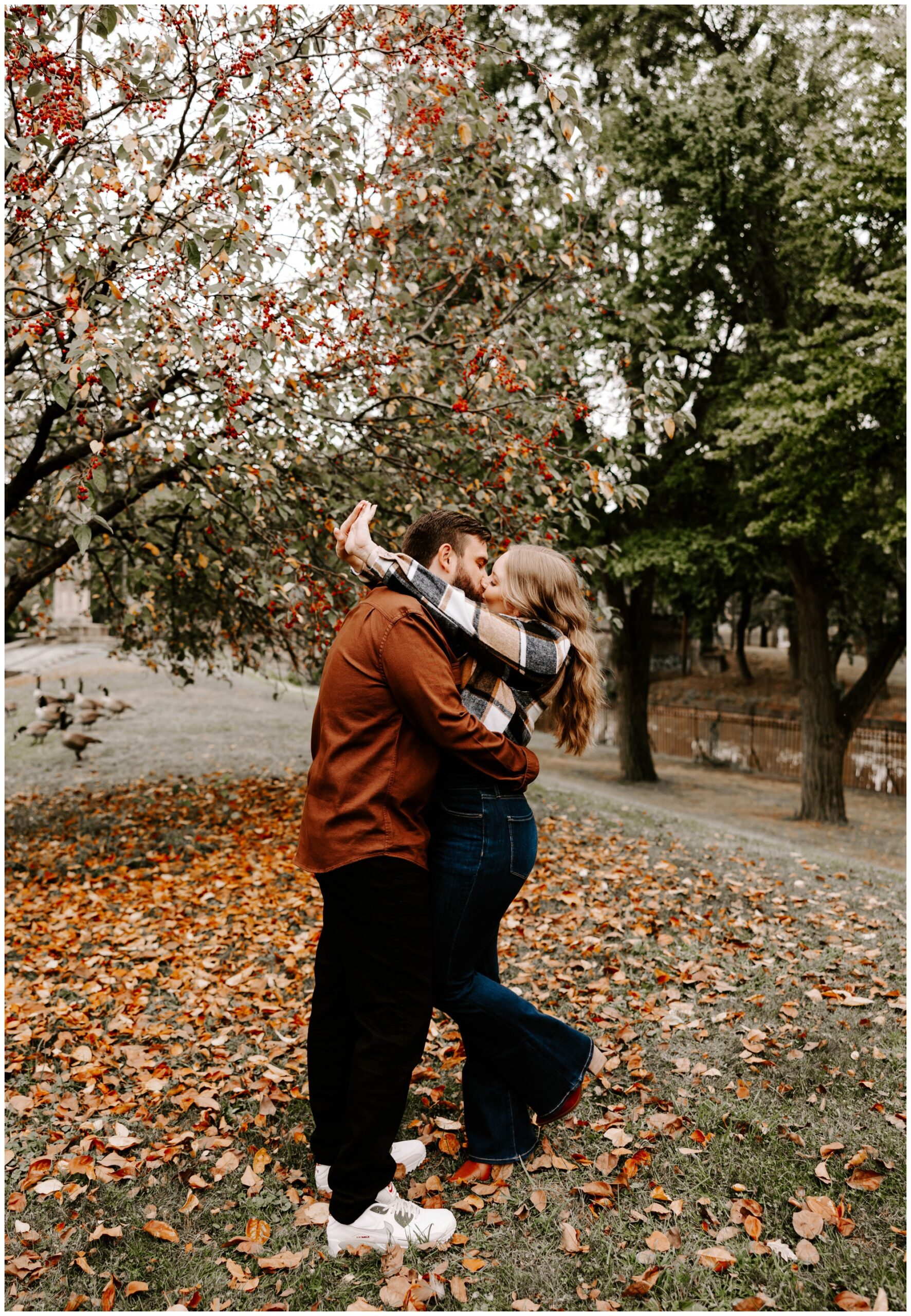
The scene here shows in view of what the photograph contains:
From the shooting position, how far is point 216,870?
741 cm

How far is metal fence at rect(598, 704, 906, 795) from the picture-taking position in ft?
64.7

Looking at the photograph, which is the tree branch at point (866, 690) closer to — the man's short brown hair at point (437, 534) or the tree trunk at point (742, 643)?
the man's short brown hair at point (437, 534)

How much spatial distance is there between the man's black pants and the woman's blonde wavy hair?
2.60 feet

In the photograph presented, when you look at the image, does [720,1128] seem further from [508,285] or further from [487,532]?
[508,285]

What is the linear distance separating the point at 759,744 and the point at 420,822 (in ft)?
67.7

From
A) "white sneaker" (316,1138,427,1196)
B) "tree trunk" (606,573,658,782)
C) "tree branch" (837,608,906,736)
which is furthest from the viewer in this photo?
"tree trunk" (606,573,658,782)

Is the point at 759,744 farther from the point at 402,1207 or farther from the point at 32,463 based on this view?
the point at 402,1207

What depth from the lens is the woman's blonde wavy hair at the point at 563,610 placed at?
9.40ft

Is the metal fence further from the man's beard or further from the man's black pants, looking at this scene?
the man's black pants

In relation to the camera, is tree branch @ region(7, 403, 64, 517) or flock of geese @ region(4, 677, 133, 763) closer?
tree branch @ region(7, 403, 64, 517)

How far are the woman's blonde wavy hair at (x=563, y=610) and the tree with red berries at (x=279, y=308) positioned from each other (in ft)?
5.99

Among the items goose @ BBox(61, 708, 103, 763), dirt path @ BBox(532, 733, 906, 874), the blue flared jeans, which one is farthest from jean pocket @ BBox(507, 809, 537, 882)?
goose @ BBox(61, 708, 103, 763)

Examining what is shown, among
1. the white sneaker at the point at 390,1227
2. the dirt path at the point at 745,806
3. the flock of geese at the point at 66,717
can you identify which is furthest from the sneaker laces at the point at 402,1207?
the flock of geese at the point at 66,717

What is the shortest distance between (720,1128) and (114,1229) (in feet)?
7.10
